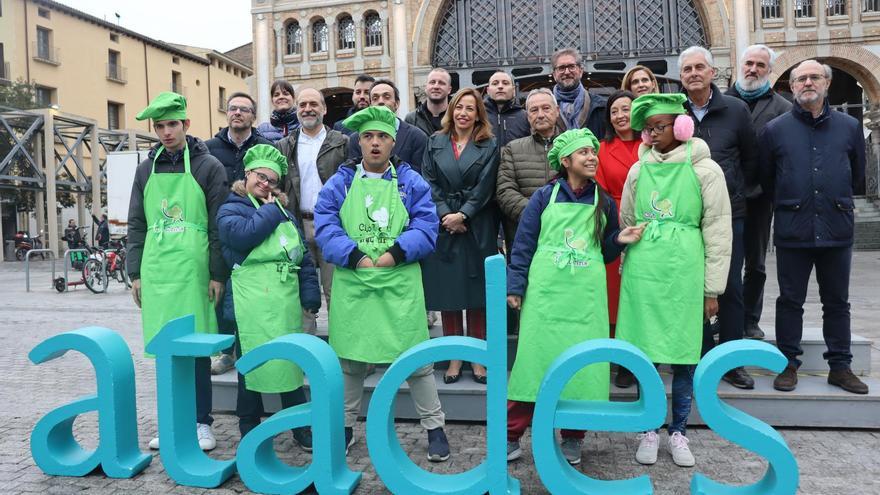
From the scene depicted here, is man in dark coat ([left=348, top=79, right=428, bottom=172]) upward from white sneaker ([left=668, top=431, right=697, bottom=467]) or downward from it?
upward

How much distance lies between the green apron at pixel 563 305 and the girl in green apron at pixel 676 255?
265mm

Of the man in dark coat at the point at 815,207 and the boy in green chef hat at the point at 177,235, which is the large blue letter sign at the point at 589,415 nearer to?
the man in dark coat at the point at 815,207

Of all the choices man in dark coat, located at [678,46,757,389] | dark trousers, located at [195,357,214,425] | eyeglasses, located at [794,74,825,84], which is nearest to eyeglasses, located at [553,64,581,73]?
man in dark coat, located at [678,46,757,389]

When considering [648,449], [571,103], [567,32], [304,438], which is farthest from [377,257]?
[567,32]

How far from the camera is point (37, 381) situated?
6254mm

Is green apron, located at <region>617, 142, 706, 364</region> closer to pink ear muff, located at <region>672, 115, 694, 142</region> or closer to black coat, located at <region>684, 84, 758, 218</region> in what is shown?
pink ear muff, located at <region>672, 115, 694, 142</region>

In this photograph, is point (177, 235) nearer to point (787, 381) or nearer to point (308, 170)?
point (308, 170)

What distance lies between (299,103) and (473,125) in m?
1.45

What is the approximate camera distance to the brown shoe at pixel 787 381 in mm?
4430

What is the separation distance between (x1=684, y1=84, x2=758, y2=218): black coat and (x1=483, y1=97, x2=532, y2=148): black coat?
1.22 m

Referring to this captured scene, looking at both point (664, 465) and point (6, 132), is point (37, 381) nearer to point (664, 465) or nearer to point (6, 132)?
point (664, 465)

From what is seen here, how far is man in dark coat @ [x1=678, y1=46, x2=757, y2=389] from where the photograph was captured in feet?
14.4

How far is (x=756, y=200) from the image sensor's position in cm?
499

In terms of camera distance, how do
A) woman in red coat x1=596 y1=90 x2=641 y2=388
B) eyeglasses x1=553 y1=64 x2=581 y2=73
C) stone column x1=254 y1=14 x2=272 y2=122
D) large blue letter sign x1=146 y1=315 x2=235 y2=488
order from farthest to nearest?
stone column x1=254 y1=14 x2=272 y2=122, eyeglasses x1=553 y1=64 x2=581 y2=73, woman in red coat x1=596 y1=90 x2=641 y2=388, large blue letter sign x1=146 y1=315 x2=235 y2=488
